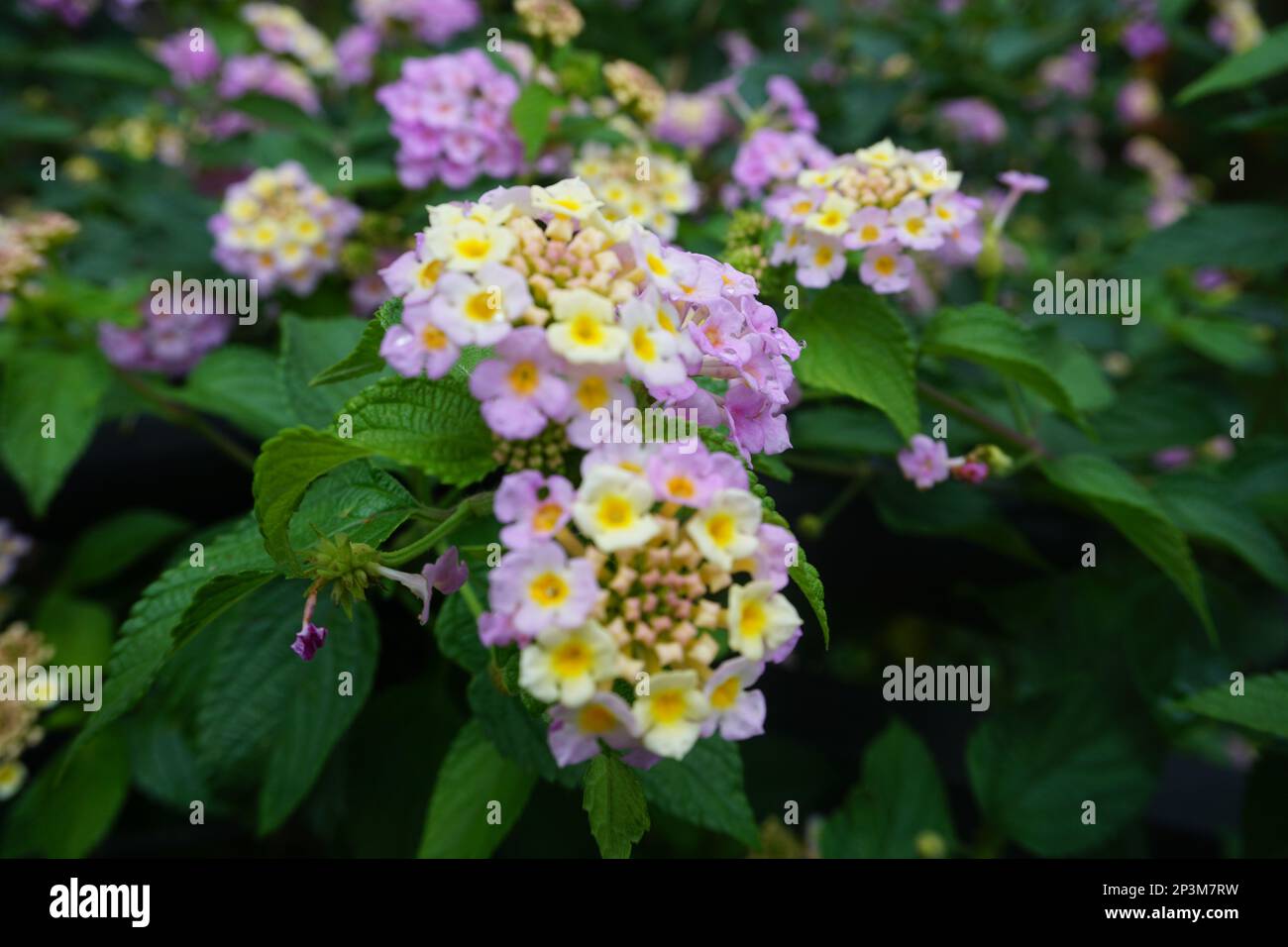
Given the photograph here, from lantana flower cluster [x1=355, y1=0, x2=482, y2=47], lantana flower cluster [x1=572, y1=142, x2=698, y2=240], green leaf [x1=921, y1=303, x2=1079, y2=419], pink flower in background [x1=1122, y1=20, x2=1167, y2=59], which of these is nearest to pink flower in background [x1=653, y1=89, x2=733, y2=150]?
lantana flower cluster [x1=572, y1=142, x2=698, y2=240]

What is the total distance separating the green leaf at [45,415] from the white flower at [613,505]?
0.84 m

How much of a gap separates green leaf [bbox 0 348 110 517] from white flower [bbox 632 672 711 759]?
2.85 feet

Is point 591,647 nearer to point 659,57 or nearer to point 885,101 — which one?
point 885,101

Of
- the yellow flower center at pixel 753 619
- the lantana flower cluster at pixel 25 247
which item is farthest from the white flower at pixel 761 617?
the lantana flower cluster at pixel 25 247

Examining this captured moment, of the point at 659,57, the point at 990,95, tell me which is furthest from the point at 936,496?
the point at 659,57

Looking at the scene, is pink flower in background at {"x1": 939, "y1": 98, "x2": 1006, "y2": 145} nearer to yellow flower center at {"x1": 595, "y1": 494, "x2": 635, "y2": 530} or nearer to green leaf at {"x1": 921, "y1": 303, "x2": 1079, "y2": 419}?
green leaf at {"x1": 921, "y1": 303, "x2": 1079, "y2": 419}

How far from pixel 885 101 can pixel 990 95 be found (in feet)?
0.85

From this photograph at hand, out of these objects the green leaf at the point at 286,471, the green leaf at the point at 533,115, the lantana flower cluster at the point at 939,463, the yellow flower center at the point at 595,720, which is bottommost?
the yellow flower center at the point at 595,720

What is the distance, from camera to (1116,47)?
2.39 m

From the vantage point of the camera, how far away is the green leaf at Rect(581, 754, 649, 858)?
613mm

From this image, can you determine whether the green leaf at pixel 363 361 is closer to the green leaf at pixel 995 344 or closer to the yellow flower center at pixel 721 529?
the yellow flower center at pixel 721 529

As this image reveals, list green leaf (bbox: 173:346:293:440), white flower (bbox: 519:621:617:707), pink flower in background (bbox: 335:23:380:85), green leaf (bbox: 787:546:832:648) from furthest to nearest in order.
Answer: pink flower in background (bbox: 335:23:380:85) → green leaf (bbox: 173:346:293:440) → green leaf (bbox: 787:546:832:648) → white flower (bbox: 519:621:617:707)

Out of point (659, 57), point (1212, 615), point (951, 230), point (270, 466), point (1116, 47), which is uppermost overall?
point (1116, 47)

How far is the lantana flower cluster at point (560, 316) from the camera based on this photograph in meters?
0.55
